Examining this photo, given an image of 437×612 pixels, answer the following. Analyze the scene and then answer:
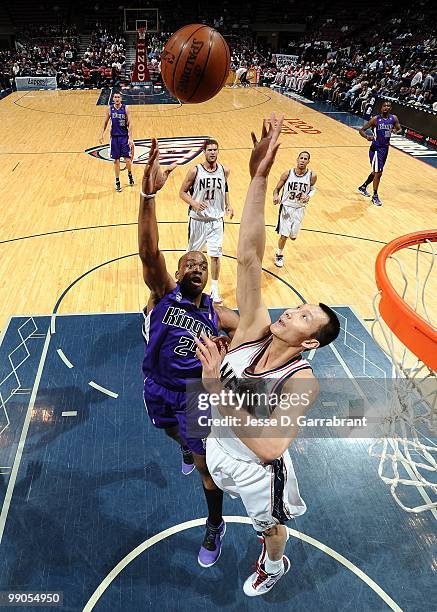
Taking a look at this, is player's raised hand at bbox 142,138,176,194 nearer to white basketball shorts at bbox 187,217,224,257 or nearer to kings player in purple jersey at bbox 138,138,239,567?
kings player in purple jersey at bbox 138,138,239,567

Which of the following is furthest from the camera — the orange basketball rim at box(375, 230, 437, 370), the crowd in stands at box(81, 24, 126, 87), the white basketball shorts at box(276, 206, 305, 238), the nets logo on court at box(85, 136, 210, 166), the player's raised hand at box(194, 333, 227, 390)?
the crowd in stands at box(81, 24, 126, 87)

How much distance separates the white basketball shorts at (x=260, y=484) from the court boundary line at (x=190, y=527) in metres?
0.79

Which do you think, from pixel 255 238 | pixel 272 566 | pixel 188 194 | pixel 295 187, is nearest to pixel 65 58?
pixel 295 187

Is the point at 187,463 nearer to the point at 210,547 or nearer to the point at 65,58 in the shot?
the point at 210,547

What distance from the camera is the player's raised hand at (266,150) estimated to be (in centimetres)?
236

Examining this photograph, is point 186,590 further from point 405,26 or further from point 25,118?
point 405,26

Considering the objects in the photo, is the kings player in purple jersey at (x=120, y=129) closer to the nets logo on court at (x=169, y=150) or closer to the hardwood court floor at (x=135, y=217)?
the hardwood court floor at (x=135, y=217)

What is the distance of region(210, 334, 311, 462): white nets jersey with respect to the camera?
92.7 inches

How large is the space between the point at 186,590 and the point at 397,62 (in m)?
24.2

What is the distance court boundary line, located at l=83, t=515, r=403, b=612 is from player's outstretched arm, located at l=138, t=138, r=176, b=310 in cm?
162

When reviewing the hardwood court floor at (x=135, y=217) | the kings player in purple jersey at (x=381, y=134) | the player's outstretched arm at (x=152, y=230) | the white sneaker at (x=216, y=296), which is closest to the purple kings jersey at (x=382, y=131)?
the kings player in purple jersey at (x=381, y=134)

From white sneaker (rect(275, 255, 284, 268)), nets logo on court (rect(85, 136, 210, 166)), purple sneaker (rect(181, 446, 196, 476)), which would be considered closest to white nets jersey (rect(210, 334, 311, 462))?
purple sneaker (rect(181, 446, 196, 476))

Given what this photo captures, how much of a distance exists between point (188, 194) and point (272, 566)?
170 inches

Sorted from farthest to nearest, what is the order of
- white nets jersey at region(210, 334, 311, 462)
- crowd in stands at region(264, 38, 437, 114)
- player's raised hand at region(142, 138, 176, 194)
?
crowd in stands at region(264, 38, 437, 114), player's raised hand at region(142, 138, 176, 194), white nets jersey at region(210, 334, 311, 462)
